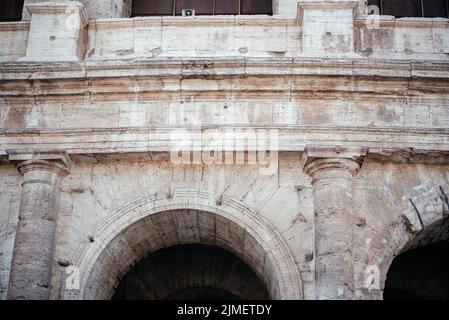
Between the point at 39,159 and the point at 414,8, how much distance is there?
5.70m

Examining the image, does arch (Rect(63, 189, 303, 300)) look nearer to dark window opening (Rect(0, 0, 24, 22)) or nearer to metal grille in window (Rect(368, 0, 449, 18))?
dark window opening (Rect(0, 0, 24, 22))

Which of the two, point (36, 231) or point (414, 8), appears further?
point (414, 8)

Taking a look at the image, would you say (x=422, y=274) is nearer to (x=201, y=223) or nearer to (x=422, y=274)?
(x=422, y=274)

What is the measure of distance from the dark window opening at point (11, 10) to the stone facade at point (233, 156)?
82.6 inches

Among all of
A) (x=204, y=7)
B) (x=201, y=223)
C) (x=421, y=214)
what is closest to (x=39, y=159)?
(x=201, y=223)

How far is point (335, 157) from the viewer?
30.0 feet

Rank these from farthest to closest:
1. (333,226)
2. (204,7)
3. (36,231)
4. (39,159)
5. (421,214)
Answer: (204,7)
(39,159)
(421,214)
(36,231)
(333,226)

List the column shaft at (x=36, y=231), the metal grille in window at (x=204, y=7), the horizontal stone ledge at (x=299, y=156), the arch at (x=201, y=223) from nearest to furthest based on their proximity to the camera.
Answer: the column shaft at (x=36, y=231) < the arch at (x=201, y=223) < the horizontal stone ledge at (x=299, y=156) < the metal grille in window at (x=204, y=7)

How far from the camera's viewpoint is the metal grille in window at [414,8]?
1148 cm

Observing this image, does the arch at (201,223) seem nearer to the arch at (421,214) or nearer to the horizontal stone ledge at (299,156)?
the horizontal stone ledge at (299,156)

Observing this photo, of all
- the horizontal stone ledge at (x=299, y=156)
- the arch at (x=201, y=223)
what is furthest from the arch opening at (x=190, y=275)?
the horizontal stone ledge at (x=299, y=156)

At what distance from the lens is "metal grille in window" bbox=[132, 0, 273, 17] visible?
11.4m

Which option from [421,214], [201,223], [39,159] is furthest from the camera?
[201,223]
